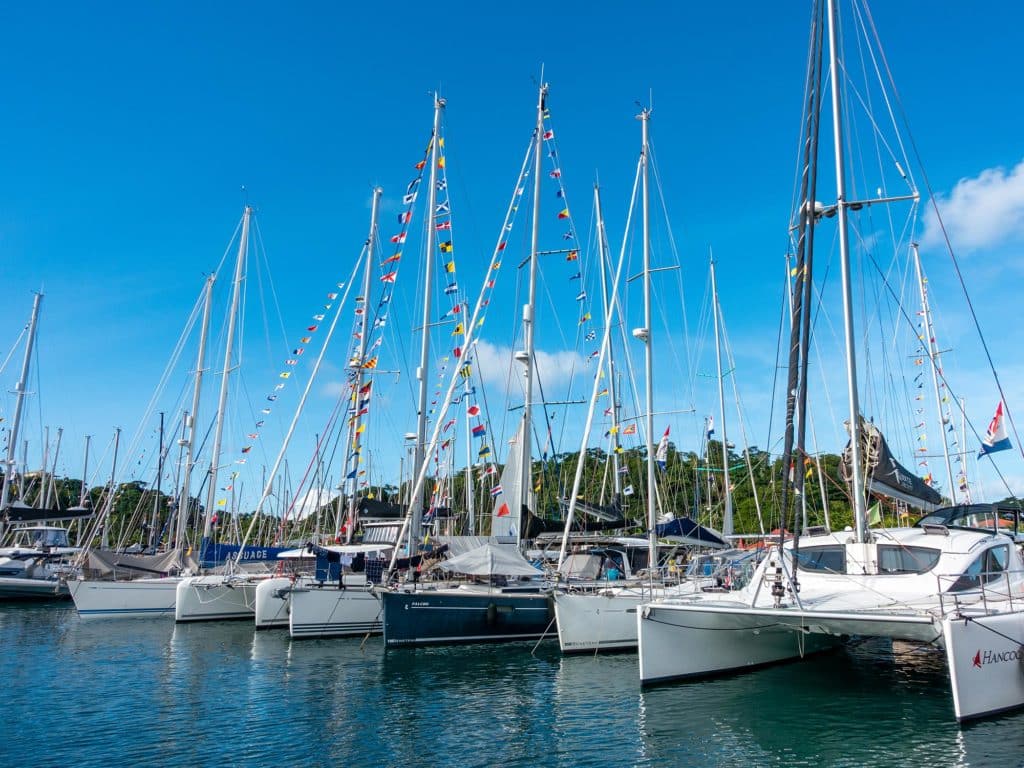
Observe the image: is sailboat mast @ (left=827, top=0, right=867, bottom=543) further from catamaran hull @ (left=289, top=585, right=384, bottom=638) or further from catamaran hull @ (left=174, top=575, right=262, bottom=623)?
catamaran hull @ (left=174, top=575, right=262, bottom=623)

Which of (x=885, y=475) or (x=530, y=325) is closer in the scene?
(x=885, y=475)

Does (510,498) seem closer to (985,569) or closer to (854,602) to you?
(854,602)

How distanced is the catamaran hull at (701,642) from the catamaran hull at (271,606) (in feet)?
47.8

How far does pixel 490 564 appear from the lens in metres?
21.4

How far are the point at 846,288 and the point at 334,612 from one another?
1700cm

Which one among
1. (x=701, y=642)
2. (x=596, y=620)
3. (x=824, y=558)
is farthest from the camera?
(x=596, y=620)

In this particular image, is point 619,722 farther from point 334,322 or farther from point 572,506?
point 334,322

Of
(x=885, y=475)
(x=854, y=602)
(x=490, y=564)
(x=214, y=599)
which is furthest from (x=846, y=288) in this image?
(x=214, y=599)

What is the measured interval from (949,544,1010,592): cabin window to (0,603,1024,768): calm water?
221cm

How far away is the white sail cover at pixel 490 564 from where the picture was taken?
21.4 meters

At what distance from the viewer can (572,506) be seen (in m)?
20.3

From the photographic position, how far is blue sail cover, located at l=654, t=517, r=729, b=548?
2423 cm

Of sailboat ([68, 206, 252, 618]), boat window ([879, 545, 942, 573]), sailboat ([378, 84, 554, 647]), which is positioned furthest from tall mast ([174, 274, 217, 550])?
boat window ([879, 545, 942, 573])

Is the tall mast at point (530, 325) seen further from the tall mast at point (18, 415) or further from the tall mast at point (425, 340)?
the tall mast at point (18, 415)
